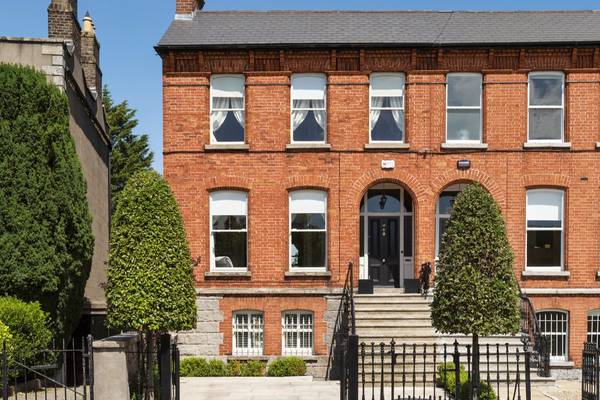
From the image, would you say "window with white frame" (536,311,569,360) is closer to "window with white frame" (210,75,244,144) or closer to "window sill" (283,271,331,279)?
"window sill" (283,271,331,279)

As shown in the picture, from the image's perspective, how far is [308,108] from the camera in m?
18.3

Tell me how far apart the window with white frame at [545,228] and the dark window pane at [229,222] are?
26.0 ft

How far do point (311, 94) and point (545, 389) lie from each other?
9591 mm

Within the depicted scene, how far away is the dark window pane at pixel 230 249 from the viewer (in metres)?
18.2

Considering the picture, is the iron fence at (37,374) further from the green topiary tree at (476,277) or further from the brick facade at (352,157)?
the green topiary tree at (476,277)

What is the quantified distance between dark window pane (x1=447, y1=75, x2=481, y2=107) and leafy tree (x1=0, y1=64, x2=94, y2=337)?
34.1 ft

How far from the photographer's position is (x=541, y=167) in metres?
17.9

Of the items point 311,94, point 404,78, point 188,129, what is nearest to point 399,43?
point 404,78

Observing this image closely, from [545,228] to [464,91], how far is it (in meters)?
4.40

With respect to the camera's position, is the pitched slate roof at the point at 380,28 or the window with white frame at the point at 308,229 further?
the window with white frame at the point at 308,229

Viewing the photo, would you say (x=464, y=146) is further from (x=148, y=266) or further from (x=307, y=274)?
(x=148, y=266)

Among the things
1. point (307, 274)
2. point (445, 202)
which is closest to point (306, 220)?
point (307, 274)

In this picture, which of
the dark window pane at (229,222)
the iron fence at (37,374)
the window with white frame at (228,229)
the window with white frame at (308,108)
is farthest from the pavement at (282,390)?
the window with white frame at (308,108)

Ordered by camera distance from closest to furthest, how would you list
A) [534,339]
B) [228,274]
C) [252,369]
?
[534,339]
[252,369]
[228,274]
